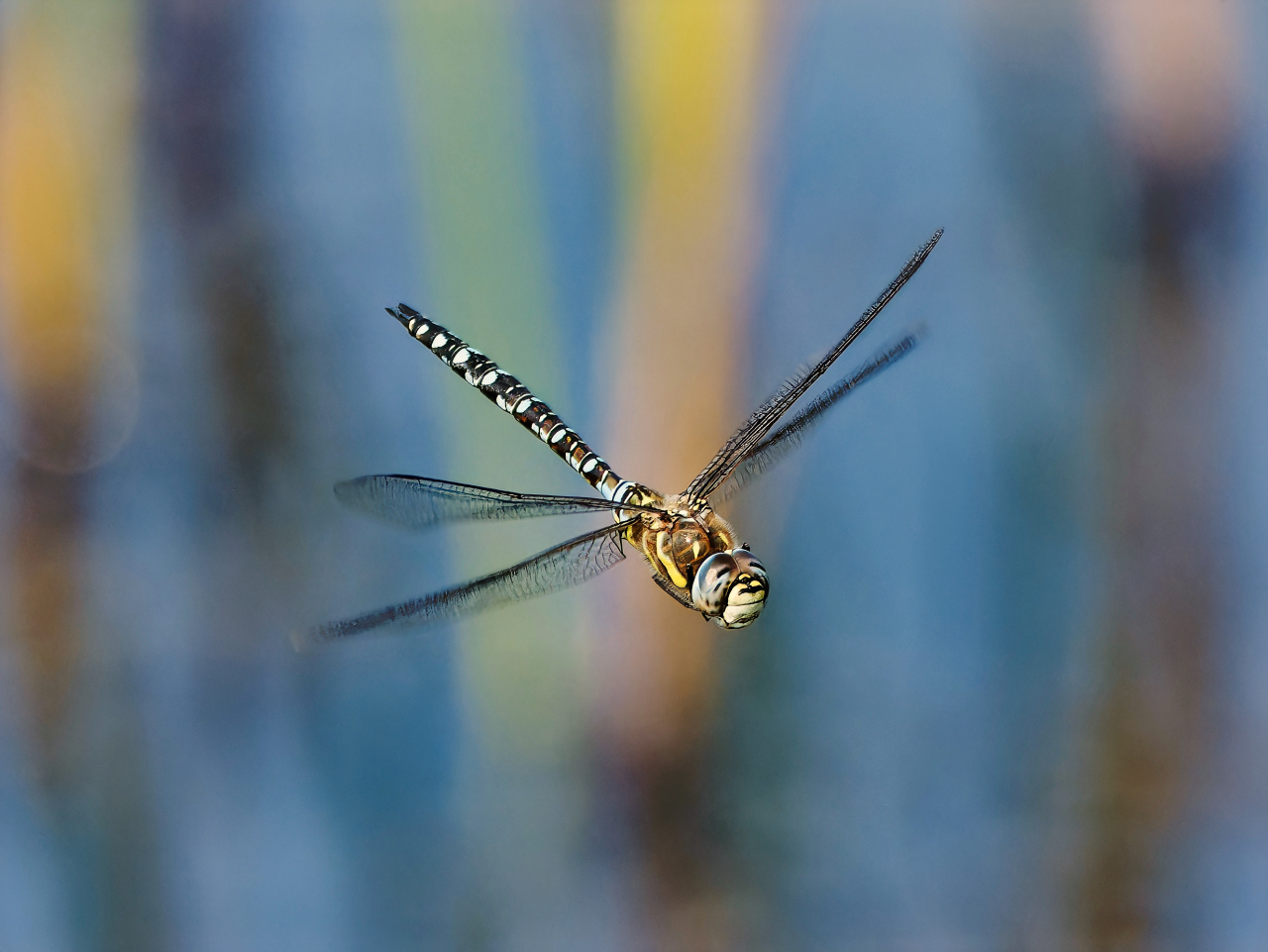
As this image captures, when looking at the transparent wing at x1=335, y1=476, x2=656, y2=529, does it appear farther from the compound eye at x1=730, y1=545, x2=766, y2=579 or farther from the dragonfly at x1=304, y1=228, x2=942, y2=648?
the compound eye at x1=730, y1=545, x2=766, y2=579

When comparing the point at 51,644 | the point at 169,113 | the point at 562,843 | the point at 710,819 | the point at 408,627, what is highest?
the point at 169,113

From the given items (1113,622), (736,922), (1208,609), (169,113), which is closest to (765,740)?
(736,922)

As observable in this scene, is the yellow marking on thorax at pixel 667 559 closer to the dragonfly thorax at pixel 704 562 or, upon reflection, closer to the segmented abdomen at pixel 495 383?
the dragonfly thorax at pixel 704 562

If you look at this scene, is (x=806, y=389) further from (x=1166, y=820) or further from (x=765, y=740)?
(x=1166, y=820)

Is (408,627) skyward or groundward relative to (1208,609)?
skyward

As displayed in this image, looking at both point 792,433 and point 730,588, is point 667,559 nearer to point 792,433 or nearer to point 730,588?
point 730,588

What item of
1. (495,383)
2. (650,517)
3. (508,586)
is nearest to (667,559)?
(650,517)

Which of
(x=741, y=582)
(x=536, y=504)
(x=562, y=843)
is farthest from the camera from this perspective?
(x=562, y=843)
